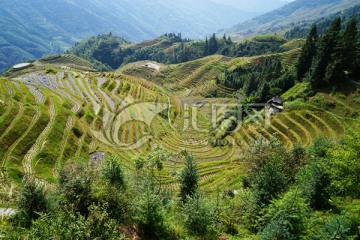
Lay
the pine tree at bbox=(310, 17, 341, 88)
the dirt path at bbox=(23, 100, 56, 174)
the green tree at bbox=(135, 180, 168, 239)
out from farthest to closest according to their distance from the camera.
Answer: the pine tree at bbox=(310, 17, 341, 88) < the dirt path at bbox=(23, 100, 56, 174) < the green tree at bbox=(135, 180, 168, 239)

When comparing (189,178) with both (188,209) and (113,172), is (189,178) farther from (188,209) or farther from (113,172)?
(188,209)

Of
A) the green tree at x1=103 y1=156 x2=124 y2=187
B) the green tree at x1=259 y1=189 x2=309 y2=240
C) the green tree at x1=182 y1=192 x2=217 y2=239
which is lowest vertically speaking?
the green tree at x1=182 y1=192 x2=217 y2=239

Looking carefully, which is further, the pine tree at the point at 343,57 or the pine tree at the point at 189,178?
the pine tree at the point at 343,57

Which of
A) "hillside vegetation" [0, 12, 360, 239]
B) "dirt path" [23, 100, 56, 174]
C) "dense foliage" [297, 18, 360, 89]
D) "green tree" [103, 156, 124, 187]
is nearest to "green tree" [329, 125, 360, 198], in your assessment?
"hillside vegetation" [0, 12, 360, 239]

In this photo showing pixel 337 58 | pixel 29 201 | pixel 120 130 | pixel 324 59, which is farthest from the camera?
pixel 120 130

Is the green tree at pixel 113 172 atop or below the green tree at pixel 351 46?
below

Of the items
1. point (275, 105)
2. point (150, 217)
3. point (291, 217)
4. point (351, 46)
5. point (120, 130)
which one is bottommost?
point (120, 130)

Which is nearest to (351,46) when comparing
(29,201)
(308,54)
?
(308,54)

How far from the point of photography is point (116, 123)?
91.5m

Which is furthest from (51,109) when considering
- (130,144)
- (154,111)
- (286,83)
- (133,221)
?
(286,83)

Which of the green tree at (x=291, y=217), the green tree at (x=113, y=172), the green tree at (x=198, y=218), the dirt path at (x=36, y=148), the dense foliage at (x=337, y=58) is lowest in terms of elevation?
the dirt path at (x=36, y=148)

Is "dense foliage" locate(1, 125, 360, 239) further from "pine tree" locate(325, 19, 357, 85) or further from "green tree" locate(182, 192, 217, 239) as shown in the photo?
"pine tree" locate(325, 19, 357, 85)

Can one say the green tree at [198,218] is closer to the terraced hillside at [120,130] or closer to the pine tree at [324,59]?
the terraced hillside at [120,130]

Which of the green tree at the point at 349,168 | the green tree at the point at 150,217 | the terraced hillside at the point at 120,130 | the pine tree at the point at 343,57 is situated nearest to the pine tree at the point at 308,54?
the terraced hillside at the point at 120,130
